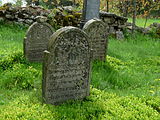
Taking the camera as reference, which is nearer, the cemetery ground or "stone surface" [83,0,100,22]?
the cemetery ground

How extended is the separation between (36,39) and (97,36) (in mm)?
2097

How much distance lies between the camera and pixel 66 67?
455 cm

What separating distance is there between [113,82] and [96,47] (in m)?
1.88

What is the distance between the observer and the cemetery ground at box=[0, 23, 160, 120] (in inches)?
163

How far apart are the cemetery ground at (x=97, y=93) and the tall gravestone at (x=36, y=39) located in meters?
0.31

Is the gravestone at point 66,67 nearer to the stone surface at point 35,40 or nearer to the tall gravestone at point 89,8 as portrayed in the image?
the stone surface at point 35,40

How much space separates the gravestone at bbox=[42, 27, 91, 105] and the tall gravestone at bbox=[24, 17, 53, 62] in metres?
3.01

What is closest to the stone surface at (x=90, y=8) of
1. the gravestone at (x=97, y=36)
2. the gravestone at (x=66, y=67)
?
the gravestone at (x=97, y=36)

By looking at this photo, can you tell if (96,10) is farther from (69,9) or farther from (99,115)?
(99,115)

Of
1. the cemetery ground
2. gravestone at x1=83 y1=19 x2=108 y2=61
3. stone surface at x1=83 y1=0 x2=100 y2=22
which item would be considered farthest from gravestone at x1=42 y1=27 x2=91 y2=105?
stone surface at x1=83 y1=0 x2=100 y2=22

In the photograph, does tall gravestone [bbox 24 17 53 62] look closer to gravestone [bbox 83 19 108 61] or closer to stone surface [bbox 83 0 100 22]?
gravestone [bbox 83 19 108 61]

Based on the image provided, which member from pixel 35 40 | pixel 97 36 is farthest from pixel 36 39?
pixel 97 36

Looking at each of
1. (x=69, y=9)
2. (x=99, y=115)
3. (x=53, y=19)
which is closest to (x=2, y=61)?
(x=99, y=115)

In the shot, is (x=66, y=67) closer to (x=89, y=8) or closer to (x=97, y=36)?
(x=97, y=36)
